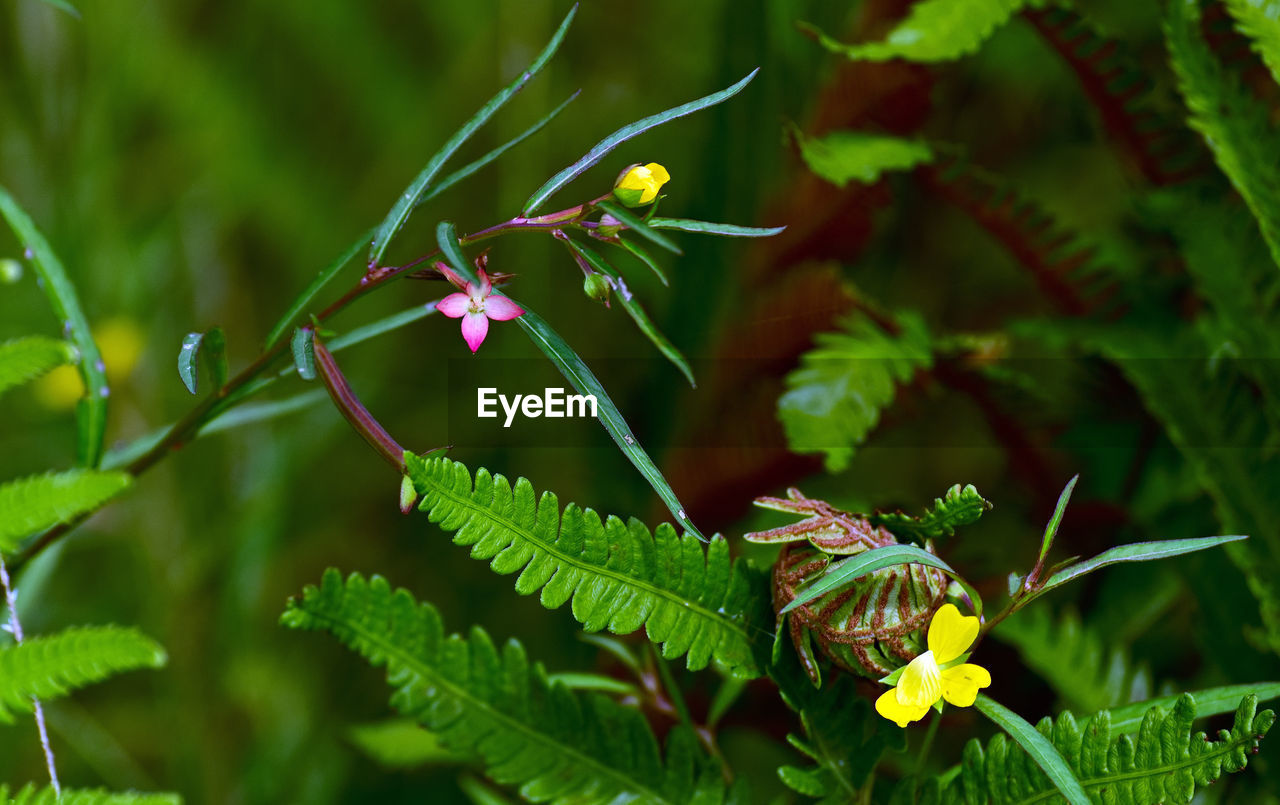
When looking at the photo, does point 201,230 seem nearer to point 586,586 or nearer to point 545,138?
point 545,138

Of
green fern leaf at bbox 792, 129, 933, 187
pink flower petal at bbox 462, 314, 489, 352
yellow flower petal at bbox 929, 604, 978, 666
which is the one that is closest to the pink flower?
pink flower petal at bbox 462, 314, 489, 352

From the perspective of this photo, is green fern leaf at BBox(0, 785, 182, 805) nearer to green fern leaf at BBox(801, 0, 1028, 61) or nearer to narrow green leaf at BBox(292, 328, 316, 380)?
narrow green leaf at BBox(292, 328, 316, 380)

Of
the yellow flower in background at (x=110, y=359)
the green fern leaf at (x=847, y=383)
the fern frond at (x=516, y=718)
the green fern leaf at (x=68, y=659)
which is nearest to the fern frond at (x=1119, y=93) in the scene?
the green fern leaf at (x=847, y=383)

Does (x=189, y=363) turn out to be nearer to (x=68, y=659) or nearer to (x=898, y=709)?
(x=68, y=659)

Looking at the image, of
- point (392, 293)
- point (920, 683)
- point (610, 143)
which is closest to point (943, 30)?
point (610, 143)

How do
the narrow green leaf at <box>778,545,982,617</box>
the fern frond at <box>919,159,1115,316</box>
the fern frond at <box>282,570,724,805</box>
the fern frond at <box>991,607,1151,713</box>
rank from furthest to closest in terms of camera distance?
the fern frond at <box>919,159,1115,316</box>
the fern frond at <box>991,607,1151,713</box>
the fern frond at <box>282,570,724,805</box>
the narrow green leaf at <box>778,545,982,617</box>

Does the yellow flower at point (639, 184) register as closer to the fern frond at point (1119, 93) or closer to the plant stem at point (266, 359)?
the plant stem at point (266, 359)

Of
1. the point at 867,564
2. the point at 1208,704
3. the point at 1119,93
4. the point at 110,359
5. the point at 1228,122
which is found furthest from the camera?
the point at 110,359
